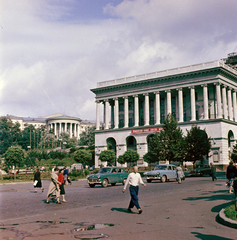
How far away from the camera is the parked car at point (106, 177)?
26.5 metres

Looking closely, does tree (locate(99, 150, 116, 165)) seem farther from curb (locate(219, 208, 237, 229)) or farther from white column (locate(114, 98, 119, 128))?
curb (locate(219, 208, 237, 229))

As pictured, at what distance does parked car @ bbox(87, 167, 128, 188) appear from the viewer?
26469 mm

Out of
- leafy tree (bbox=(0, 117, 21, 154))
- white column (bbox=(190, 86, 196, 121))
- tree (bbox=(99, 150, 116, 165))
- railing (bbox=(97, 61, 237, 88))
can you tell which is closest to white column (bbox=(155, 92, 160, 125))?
railing (bbox=(97, 61, 237, 88))

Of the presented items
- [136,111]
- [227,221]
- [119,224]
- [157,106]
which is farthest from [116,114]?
[227,221]

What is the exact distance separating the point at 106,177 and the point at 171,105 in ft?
154

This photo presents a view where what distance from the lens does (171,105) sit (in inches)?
2805

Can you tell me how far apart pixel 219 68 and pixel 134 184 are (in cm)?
5339

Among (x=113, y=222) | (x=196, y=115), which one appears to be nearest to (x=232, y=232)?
(x=113, y=222)

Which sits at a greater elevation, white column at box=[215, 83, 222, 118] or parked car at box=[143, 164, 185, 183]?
white column at box=[215, 83, 222, 118]

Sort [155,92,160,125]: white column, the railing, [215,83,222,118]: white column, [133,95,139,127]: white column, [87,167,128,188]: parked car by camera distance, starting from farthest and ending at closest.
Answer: [133,95,139,127]: white column
[155,92,160,125]: white column
the railing
[215,83,222,118]: white column
[87,167,128,188]: parked car

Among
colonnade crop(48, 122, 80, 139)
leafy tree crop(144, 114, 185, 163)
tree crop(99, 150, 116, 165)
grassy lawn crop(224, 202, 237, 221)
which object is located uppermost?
colonnade crop(48, 122, 80, 139)

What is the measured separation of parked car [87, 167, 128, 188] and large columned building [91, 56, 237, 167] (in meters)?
35.1

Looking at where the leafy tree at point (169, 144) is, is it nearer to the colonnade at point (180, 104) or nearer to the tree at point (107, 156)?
the colonnade at point (180, 104)

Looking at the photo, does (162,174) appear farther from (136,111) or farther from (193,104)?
(136,111)
